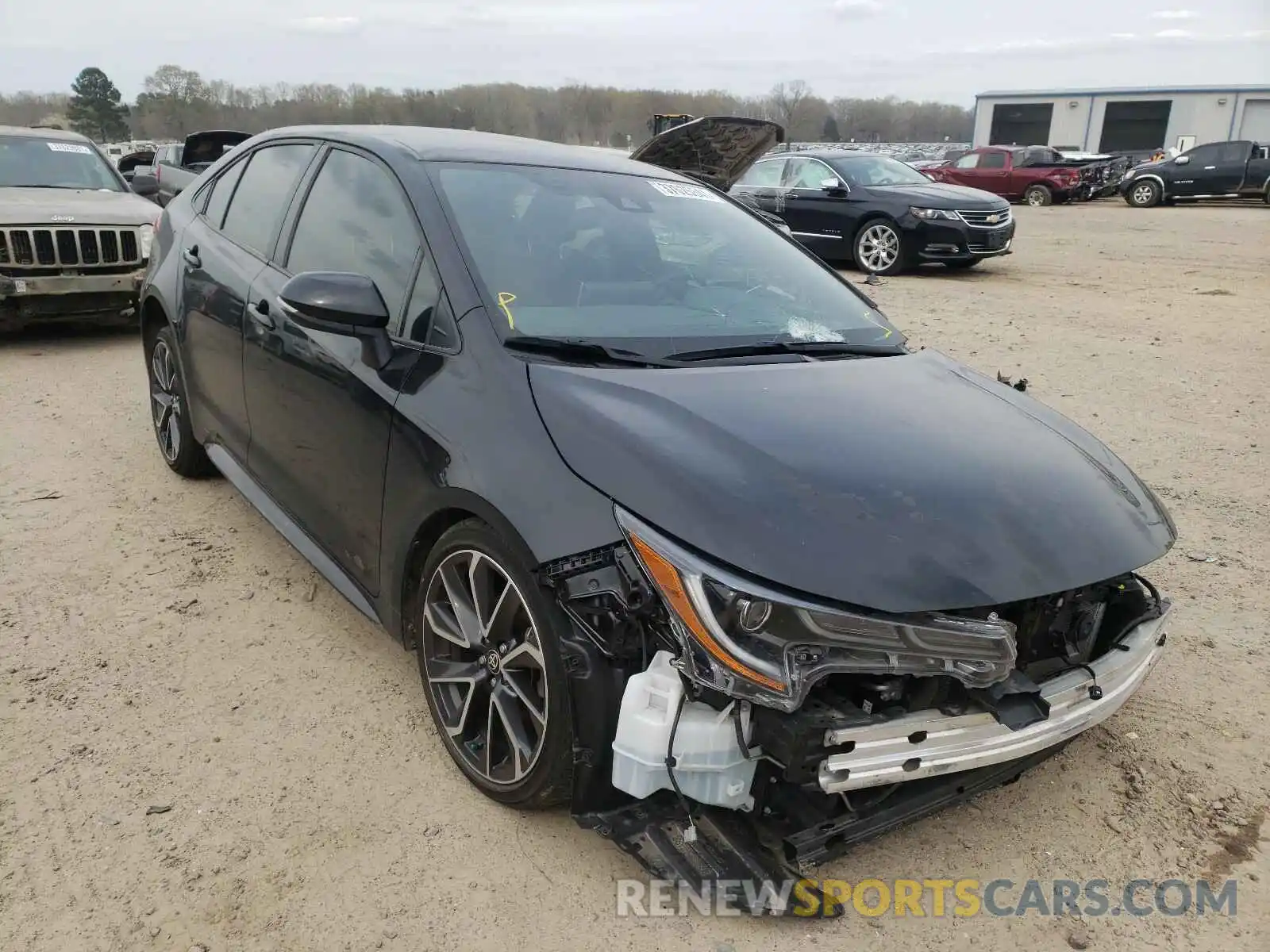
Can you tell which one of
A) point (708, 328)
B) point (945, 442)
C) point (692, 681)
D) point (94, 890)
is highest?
point (708, 328)

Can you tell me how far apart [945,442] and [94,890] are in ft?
7.86

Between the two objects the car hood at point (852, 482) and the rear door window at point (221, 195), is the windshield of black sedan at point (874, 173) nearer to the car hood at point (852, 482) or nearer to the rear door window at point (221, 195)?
the rear door window at point (221, 195)

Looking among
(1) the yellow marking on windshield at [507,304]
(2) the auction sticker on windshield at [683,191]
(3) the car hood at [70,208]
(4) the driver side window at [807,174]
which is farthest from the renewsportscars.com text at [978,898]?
(4) the driver side window at [807,174]

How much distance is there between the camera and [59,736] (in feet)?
9.07

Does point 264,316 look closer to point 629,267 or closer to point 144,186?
point 629,267

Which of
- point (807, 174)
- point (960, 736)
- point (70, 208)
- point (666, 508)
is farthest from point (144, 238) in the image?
point (807, 174)

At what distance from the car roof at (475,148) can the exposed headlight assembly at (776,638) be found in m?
1.84

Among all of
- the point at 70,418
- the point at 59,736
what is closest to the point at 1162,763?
the point at 59,736

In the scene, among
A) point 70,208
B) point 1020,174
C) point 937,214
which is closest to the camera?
point 70,208

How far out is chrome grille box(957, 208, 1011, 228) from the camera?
39.0ft

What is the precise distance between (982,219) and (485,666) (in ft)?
37.3

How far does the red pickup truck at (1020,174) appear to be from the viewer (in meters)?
24.5

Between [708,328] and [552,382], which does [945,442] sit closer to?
[708,328]

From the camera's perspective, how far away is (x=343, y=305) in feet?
8.59
